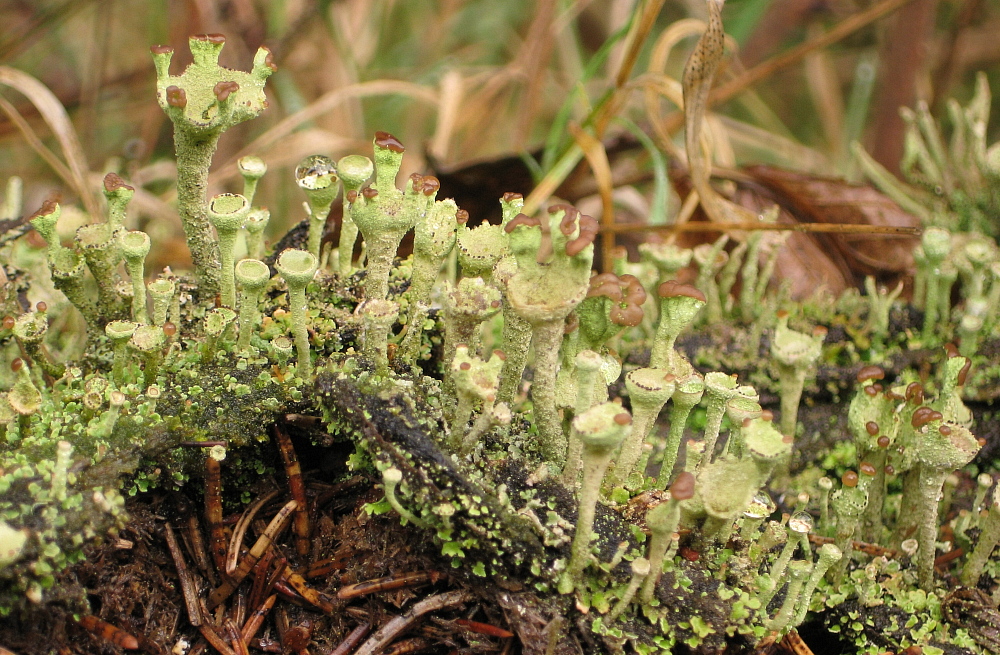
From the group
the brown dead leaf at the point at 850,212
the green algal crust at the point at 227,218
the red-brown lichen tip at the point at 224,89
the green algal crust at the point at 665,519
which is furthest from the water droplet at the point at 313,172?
the brown dead leaf at the point at 850,212

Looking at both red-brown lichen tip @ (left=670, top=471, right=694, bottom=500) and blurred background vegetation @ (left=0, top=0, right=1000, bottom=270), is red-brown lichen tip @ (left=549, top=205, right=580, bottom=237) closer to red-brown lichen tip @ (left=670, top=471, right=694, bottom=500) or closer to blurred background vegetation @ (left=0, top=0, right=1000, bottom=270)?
red-brown lichen tip @ (left=670, top=471, right=694, bottom=500)

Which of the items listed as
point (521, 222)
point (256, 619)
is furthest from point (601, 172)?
point (256, 619)

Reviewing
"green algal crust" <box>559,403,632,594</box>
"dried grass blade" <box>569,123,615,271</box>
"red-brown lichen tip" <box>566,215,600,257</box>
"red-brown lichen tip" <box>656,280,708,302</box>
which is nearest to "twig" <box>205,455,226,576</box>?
"green algal crust" <box>559,403,632,594</box>

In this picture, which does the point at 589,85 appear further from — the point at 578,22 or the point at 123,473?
the point at 123,473

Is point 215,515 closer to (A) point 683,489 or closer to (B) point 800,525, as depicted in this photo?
(A) point 683,489

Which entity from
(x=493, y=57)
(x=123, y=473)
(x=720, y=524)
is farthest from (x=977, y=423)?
(x=493, y=57)
